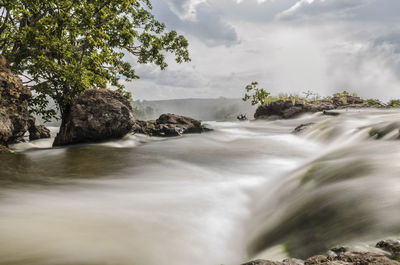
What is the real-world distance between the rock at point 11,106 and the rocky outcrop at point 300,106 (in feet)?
58.3

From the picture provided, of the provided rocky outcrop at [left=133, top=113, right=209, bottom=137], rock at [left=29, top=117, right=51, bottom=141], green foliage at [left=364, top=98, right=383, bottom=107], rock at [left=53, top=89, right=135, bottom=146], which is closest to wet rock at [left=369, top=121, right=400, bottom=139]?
rock at [left=53, top=89, right=135, bottom=146]

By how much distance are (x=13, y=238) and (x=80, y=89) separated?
30.0 feet

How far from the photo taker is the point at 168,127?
1305cm

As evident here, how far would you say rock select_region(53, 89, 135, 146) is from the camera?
28.8 ft

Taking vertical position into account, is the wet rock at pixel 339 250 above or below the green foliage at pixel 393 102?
below

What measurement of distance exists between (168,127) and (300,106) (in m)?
12.3

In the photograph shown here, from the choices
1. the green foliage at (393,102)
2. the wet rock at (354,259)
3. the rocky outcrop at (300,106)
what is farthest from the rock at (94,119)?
the green foliage at (393,102)

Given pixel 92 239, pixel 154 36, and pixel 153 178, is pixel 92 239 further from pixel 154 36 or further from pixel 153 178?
pixel 154 36

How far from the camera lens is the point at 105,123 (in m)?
9.05

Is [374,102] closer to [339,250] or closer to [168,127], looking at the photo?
[168,127]

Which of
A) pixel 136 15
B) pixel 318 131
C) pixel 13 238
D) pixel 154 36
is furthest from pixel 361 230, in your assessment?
pixel 136 15

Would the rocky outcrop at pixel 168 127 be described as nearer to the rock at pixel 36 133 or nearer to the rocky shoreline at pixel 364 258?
the rock at pixel 36 133

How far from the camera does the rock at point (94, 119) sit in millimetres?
8789

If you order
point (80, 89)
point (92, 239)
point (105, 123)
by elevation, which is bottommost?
point (92, 239)
